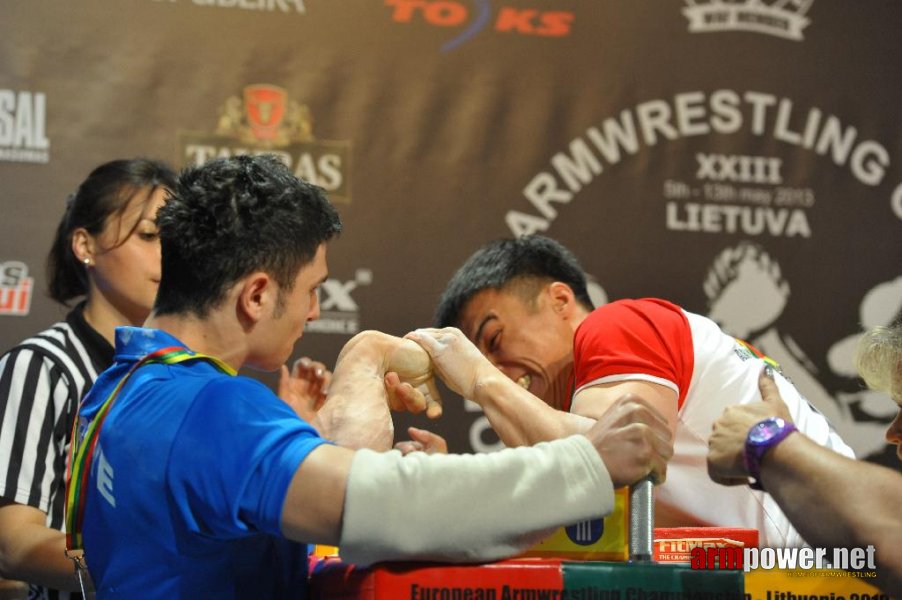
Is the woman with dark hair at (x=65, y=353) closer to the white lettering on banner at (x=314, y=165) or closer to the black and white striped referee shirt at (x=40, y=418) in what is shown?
the black and white striped referee shirt at (x=40, y=418)

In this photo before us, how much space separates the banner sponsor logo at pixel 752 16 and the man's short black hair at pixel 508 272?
1230mm

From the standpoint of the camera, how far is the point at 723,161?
3326 millimetres

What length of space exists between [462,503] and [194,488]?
30cm

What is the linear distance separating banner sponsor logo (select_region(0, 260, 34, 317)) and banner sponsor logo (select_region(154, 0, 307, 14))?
845 millimetres

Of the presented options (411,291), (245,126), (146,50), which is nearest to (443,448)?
(411,291)

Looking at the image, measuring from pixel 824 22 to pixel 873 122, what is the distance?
1.15 ft

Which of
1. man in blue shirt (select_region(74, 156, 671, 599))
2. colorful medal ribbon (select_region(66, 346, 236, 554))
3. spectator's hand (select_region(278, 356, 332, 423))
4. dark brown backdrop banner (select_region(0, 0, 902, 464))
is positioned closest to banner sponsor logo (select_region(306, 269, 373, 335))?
dark brown backdrop banner (select_region(0, 0, 902, 464))

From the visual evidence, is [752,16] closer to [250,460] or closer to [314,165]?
[314,165]

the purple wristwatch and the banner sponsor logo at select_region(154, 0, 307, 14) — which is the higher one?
the banner sponsor logo at select_region(154, 0, 307, 14)

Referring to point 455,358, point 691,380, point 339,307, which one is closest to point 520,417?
point 455,358

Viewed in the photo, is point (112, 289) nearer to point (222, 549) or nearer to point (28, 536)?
point (28, 536)

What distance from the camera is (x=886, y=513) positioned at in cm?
119

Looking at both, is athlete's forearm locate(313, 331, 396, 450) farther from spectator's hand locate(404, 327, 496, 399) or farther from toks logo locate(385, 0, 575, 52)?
toks logo locate(385, 0, 575, 52)

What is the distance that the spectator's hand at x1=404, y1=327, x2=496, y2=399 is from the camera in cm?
185
